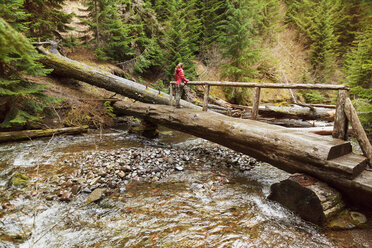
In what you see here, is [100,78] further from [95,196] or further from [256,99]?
[256,99]

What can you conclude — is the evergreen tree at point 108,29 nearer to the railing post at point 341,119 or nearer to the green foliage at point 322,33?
the railing post at point 341,119

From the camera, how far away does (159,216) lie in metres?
3.40

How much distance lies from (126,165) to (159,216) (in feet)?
6.97

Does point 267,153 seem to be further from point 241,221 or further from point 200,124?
point 200,124

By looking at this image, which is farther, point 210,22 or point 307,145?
point 210,22

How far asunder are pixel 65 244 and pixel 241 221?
2.74 m

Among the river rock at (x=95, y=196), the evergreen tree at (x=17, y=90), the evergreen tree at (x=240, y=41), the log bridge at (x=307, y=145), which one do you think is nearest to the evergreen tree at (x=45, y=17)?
the evergreen tree at (x=17, y=90)

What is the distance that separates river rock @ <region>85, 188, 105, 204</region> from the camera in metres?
3.71

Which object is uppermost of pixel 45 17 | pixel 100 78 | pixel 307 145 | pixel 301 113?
pixel 45 17

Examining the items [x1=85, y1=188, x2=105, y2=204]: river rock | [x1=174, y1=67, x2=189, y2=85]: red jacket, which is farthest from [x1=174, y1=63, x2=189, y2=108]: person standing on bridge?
[x1=85, y1=188, x2=105, y2=204]: river rock

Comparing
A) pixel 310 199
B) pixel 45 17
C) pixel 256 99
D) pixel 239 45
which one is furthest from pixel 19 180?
pixel 239 45

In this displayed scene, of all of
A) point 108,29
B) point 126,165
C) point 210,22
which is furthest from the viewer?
point 210,22

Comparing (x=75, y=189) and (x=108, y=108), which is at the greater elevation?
(x=108, y=108)

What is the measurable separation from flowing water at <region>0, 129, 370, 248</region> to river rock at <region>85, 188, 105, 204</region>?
0.10 m
